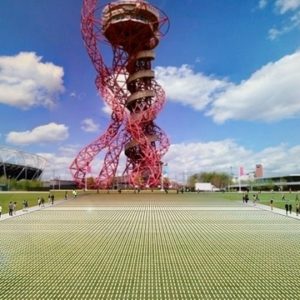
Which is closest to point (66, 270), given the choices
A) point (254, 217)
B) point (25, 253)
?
point (25, 253)

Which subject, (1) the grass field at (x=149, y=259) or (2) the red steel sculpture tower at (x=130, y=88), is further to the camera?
(2) the red steel sculpture tower at (x=130, y=88)

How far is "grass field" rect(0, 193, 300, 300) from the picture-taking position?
33.9 ft

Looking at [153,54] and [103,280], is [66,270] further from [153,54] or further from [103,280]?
[153,54]

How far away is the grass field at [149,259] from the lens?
407 inches

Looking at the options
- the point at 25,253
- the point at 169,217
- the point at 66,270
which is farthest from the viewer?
the point at 169,217

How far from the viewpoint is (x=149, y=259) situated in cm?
1359

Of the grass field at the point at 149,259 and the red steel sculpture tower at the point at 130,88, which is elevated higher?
the red steel sculpture tower at the point at 130,88

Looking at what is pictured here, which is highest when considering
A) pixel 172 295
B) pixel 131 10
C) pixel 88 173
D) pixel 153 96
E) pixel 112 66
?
pixel 131 10

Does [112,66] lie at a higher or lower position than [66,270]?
higher

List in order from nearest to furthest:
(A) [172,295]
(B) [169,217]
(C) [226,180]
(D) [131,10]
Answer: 1. (A) [172,295]
2. (B) [169,217]
3. (D) [131,10]
4. (C) [226,180]

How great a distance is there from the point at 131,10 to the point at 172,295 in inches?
1951

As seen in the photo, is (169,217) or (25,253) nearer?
(25,253)

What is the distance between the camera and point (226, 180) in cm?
12419

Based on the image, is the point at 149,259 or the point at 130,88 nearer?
the point at 149,259
